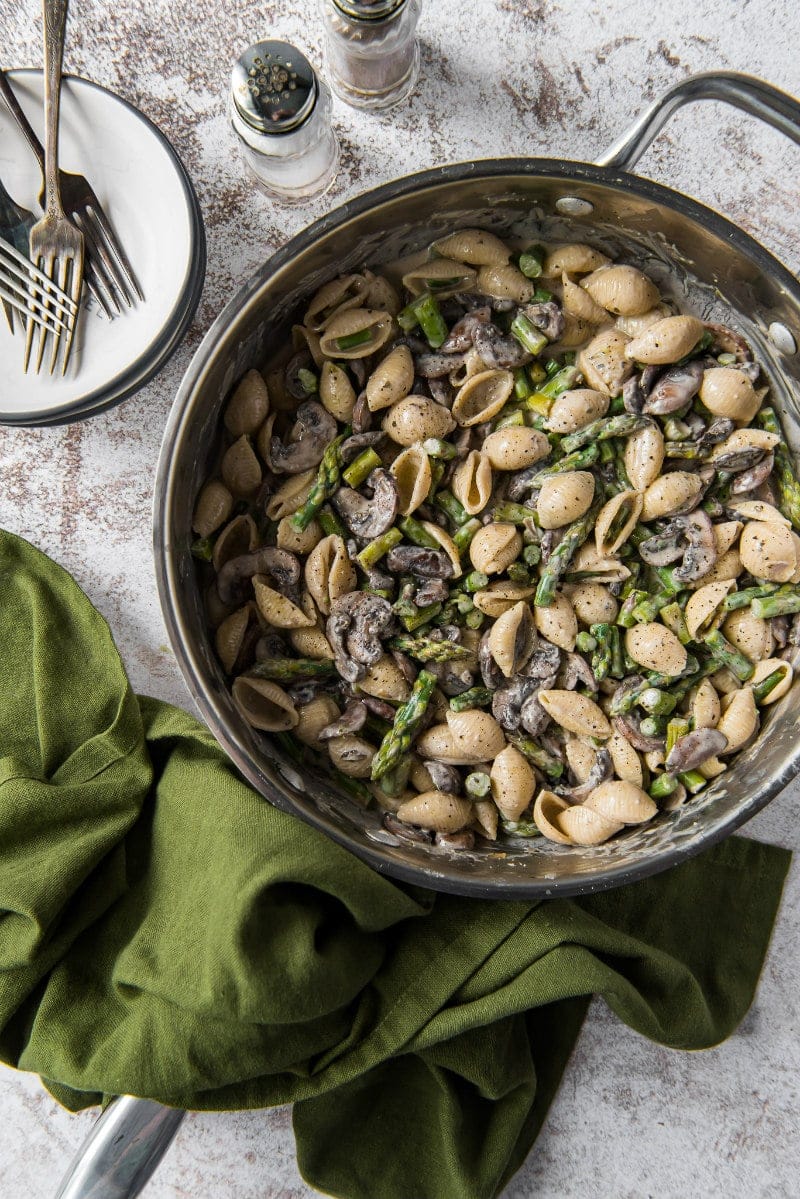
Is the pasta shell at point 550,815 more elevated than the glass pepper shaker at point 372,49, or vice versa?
the glass pepper shaker at point 372,49

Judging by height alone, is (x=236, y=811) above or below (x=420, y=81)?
below

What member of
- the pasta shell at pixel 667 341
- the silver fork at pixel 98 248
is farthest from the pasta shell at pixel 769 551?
the silver fork at pixel 98 248

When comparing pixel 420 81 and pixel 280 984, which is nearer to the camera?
pixel 280 984

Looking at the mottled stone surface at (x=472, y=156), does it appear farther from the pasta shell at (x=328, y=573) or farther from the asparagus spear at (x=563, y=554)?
the asparagus spear at (x=563, y=554)

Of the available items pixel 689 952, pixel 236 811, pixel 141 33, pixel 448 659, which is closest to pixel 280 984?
pixel 236 811

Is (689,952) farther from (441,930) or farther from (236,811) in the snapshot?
(236,811)
